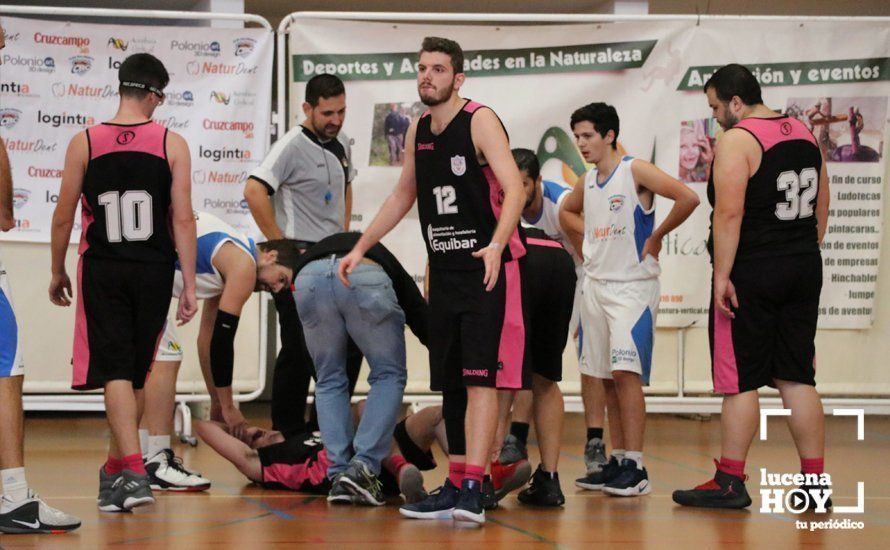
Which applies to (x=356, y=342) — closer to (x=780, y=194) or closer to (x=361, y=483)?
(x=361, y=483)

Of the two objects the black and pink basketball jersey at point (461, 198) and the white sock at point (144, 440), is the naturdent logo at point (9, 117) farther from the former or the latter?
the black and pink basketball jersey at point (461, 198)

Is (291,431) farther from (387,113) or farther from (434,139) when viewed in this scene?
(387,113)

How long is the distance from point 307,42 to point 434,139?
307cm

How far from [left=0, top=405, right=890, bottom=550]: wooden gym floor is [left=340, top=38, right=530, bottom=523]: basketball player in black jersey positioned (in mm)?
268

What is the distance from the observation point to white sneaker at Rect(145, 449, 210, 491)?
5.09 meters

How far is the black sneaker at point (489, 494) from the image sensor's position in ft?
14.3

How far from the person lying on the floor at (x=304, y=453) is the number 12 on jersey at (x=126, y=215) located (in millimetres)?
1012

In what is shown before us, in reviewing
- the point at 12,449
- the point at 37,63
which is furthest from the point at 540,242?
the point at 37,63

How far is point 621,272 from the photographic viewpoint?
17.2ft

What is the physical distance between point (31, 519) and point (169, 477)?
49.0 inches

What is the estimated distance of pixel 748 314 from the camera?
4.64 m

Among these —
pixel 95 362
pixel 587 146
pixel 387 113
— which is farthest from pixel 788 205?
pixel 387 113

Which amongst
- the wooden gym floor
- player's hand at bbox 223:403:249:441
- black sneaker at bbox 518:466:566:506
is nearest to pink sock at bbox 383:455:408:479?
the wooden gym floor

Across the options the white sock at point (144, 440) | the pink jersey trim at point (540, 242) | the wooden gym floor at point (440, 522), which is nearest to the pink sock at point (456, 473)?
the wooden gym floor at point (440, 522)
